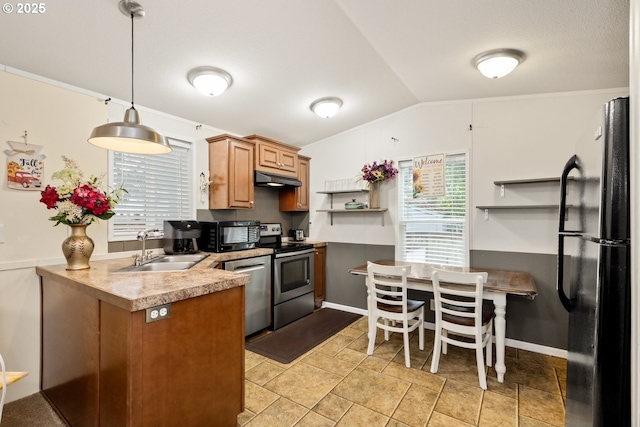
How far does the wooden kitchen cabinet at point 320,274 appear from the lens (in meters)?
4.24

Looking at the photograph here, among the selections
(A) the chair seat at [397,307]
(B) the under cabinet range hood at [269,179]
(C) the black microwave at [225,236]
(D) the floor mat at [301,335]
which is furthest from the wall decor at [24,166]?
(A) the chair seat at [397,307]

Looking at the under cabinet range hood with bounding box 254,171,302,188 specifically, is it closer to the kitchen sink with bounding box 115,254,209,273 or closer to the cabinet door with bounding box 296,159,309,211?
the cabinet door with bounding box 296,159,309,211

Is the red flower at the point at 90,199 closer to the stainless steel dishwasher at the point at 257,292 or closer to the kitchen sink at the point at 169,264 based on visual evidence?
the kitchen sink at the point at 169,264

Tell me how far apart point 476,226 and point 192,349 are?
304 cm

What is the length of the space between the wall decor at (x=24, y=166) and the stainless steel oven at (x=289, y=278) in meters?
2.17

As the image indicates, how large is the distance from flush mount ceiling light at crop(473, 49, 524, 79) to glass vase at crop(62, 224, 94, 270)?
328cm

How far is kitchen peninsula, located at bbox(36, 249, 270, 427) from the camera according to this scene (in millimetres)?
1396

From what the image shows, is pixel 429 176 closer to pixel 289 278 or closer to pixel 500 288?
pixel 500 288

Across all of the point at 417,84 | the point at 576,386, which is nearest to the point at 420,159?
the point at 417,84

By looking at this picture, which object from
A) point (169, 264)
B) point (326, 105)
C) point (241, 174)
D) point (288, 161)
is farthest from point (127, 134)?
point (288, 161)

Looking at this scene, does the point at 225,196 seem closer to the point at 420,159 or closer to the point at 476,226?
the point at 420,159

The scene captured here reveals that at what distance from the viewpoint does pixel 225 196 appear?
344cm

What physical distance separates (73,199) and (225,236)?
1.39m

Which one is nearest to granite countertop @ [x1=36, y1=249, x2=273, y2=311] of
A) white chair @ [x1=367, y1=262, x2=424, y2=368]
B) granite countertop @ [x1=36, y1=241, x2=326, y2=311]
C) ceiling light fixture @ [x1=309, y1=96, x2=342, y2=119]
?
granite countertop @ [x1=36, y1=241, x2=326, y2=311]
